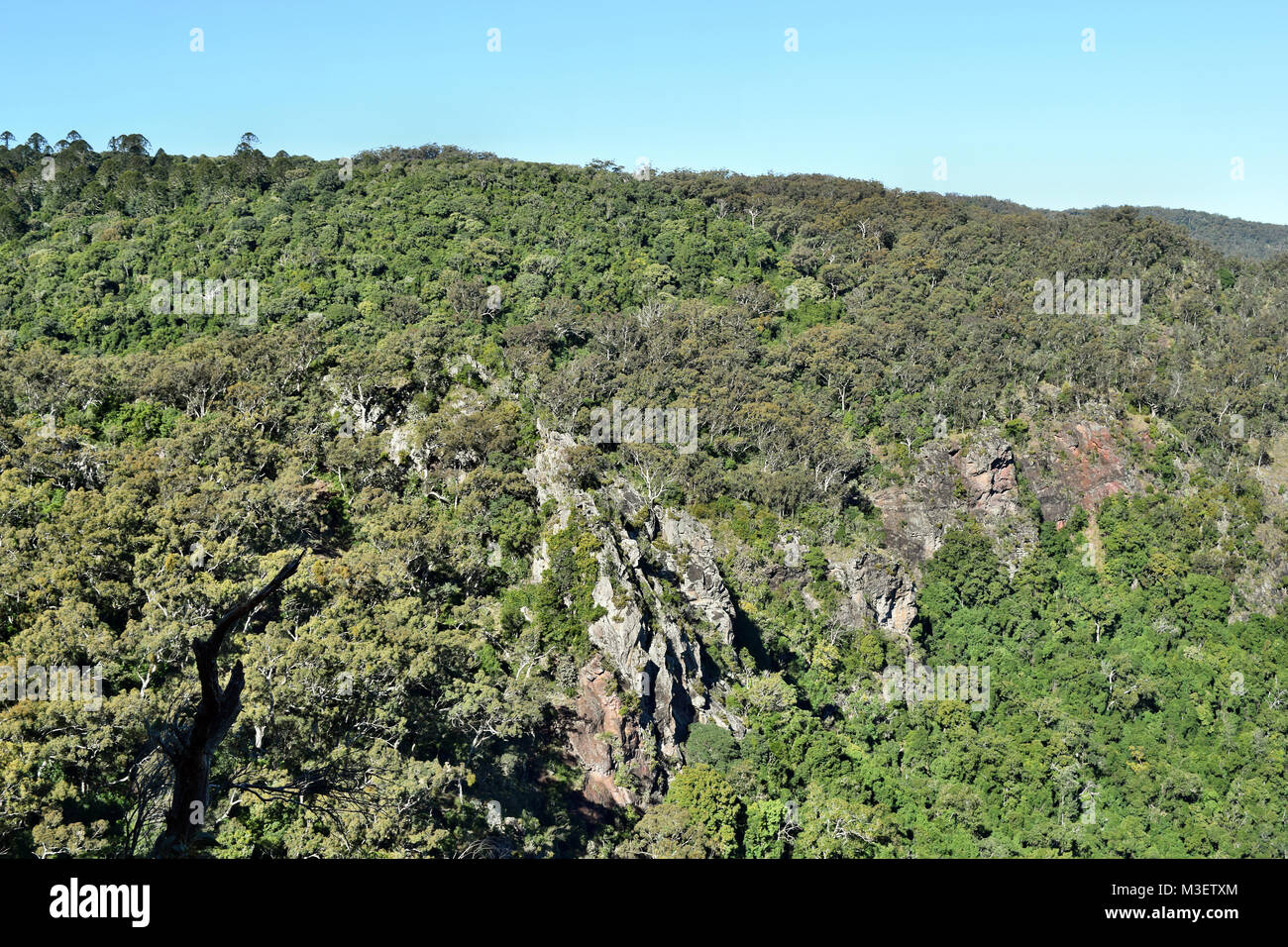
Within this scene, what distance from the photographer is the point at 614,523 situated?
192 ft

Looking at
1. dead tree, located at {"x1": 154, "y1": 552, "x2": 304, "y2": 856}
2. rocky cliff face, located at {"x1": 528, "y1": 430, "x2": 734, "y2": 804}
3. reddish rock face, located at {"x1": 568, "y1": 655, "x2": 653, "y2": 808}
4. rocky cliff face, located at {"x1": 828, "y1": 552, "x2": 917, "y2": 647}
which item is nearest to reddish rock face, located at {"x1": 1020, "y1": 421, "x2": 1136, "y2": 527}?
rocky cliff face, located at {"x1": 828, "y1": 552, "x2": 917, "y2": 647}

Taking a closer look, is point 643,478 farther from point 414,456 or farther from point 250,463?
point 250,463

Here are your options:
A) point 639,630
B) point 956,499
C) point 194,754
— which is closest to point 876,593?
point 956,499

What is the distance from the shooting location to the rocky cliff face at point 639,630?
155 feet

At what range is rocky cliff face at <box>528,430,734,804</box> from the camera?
4731 cm

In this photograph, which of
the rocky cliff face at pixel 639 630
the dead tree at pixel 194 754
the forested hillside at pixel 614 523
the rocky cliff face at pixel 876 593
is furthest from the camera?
the rocky cliff face at pixel 876 593

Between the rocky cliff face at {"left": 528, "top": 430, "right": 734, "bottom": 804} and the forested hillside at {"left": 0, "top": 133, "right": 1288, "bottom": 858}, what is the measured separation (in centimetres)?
29

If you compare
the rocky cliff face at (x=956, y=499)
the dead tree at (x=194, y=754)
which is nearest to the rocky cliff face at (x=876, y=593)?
the rocky cliff face at (x=956, y=499)

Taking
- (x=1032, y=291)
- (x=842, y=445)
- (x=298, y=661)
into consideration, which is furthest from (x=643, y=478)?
(x=1032, y=291)

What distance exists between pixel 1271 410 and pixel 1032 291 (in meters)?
29.0

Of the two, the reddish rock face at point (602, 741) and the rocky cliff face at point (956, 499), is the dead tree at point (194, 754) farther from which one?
→ the rocky cliff face at point (956, 499)

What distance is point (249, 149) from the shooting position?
116 meters

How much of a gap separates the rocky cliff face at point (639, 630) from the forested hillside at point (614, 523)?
0.29 m

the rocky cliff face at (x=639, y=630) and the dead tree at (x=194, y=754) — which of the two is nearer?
the dead tree at (x=194, y=754)
